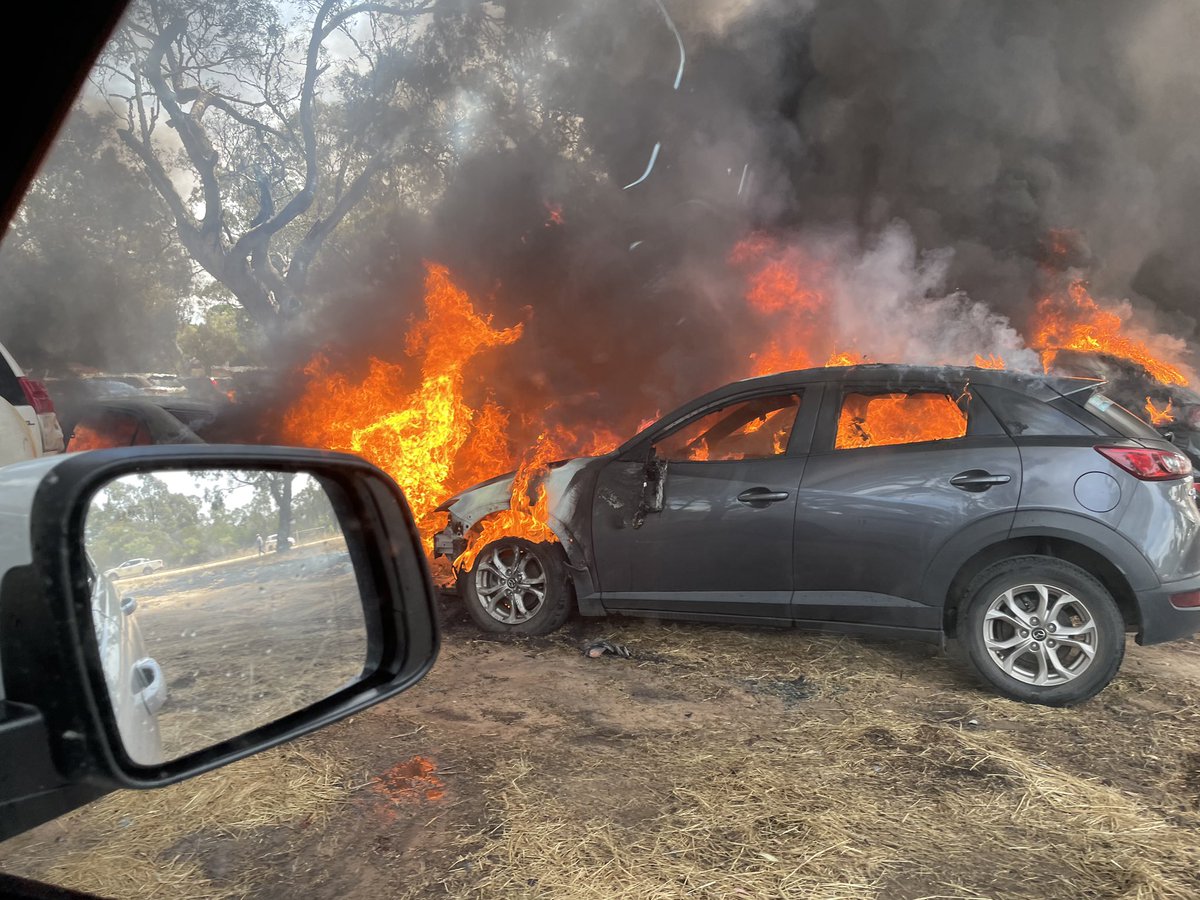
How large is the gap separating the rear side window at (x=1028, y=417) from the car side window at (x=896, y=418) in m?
0.18

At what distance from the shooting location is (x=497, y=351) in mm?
9812

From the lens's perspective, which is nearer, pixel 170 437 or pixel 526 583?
pixel 526 583

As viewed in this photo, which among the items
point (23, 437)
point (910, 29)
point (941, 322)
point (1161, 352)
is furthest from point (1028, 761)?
point (1161, 352)

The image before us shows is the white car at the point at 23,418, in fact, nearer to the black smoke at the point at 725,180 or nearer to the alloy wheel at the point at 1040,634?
the alloy wheel at the point at 1040,634

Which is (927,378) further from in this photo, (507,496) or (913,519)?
(507,496)

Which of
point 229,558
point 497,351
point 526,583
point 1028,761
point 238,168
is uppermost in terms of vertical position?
point 238,168

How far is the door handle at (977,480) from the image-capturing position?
4.10 m

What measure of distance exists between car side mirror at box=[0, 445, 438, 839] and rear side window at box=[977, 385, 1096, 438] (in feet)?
12.1

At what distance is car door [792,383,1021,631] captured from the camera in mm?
4141

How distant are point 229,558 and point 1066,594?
158 inches

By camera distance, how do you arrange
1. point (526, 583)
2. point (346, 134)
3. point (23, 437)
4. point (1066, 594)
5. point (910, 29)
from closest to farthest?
point (23, 437) → point (1066, 594) → point (526, 583) → point (910, 29) → point (346, 134)

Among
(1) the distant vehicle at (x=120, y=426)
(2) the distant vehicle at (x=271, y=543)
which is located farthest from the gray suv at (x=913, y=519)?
(1) the distant vehicle at (x=120, y=426)

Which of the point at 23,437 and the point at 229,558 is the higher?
the point at 23,437

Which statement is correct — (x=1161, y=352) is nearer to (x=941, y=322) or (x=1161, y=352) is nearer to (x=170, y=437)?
(x=941, y=322)
